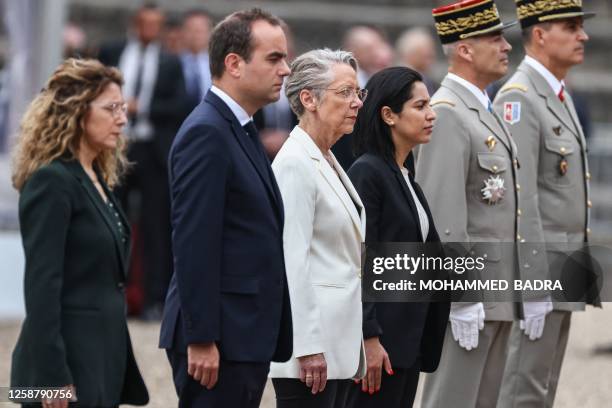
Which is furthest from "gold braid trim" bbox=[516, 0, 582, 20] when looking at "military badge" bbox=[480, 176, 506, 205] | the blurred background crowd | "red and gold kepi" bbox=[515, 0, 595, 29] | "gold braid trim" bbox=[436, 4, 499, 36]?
the blurred background crowd

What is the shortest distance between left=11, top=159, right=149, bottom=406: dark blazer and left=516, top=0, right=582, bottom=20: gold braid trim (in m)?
2.39

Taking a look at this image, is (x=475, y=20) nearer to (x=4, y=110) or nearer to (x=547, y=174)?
(x=547, y=174)

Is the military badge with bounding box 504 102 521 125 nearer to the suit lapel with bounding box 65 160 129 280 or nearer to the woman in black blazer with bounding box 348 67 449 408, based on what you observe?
the woman in black blazer with bounding box 348 67 449 408

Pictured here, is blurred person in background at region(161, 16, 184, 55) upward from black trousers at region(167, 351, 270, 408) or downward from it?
downward

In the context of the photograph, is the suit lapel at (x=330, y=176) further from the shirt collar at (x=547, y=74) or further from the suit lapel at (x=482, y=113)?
the shirt collar at (x=547, y=74)

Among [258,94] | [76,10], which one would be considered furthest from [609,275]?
[76,10]

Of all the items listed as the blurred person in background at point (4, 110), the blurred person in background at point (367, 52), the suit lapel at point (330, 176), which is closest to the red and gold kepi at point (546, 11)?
the suit lapel at point (330, 176)

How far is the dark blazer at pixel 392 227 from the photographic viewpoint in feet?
18.4

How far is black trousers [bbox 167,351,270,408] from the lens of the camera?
185 inches

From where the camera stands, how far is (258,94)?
4.92m

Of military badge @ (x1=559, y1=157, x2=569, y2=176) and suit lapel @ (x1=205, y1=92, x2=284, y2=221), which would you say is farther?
military badge @ (x1=559, y1=157, x2=569, y2=176)

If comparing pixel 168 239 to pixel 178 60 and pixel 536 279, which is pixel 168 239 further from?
pixel 536 279

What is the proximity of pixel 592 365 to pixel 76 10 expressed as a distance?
35.3 ft

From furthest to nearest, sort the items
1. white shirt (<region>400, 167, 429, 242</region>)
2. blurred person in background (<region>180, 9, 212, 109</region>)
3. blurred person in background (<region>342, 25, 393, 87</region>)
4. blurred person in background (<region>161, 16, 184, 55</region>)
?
blurred person in background (<region>161, 16, 184, 55</region>) → blurred person in background (<region>180, 9, 212, 109</region>) → blurred person in background (<region>342, 25, 393, 87</region>) → white shirt (<region>400, 167, 429, 242</region>)
